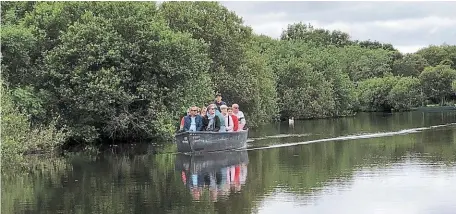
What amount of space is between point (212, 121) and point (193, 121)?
79 centimetres

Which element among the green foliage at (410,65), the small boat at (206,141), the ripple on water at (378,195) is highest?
the green foliage at (410,65)

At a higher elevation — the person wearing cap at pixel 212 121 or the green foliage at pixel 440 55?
the green foliage at pixel 440 55

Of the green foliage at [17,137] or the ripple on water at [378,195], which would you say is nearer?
the ripple on water at [378,195]

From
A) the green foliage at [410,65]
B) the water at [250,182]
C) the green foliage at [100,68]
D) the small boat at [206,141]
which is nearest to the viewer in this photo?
the water at [250,182]

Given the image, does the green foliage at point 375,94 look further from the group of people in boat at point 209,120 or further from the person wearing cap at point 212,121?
the person wearing cap at point 212,121

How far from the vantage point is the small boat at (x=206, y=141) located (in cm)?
2559

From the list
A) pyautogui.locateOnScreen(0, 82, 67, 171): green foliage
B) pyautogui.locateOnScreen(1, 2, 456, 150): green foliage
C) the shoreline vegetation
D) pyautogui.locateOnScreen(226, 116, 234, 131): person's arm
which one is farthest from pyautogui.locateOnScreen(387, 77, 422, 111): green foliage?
pyautogui.locateOnScreen(226, 116, 234, 131): person's arm

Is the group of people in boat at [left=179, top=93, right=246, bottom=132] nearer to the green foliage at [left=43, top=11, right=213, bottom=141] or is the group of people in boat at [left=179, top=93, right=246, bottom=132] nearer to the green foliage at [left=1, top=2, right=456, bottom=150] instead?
the green foliage at [left=1, top=2, right=456, bottom=150]

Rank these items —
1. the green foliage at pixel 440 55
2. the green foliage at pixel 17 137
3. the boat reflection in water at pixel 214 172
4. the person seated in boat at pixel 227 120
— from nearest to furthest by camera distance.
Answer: the boat reflection in water at pixel 214 172
the green foliage at pixel 17 137
the person seated in boat at pixel 227 120
the green foliage at pixel 440 55

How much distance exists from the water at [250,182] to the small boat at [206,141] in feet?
2.27

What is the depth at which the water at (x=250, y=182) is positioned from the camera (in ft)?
44.1

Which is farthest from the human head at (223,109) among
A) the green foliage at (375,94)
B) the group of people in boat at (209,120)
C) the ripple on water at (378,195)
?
the green foliage at (375,94)

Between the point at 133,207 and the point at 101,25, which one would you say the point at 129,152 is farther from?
the point at 133,207

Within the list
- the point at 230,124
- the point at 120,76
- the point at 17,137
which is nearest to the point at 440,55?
the point at 120,76
